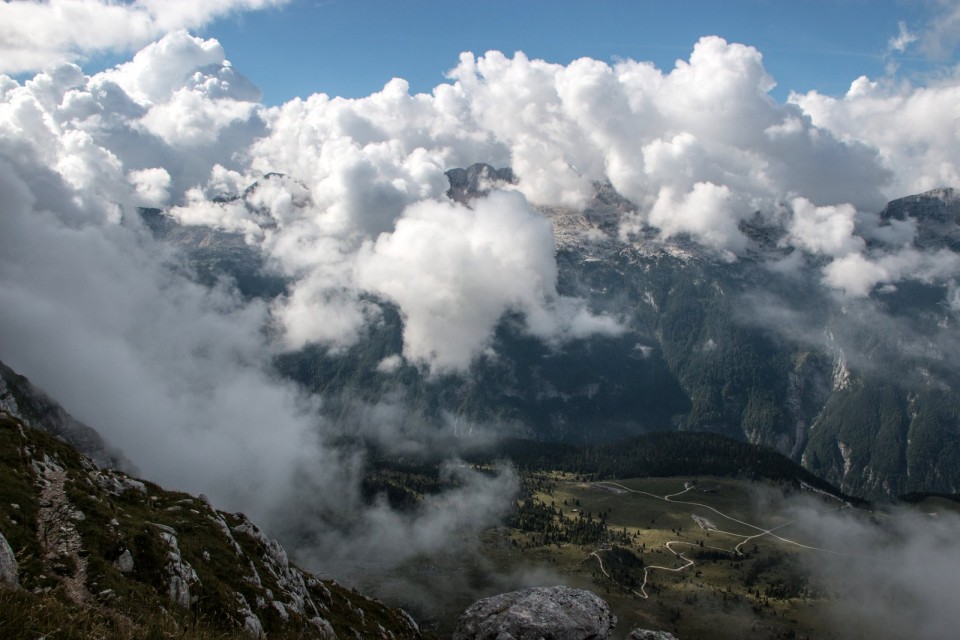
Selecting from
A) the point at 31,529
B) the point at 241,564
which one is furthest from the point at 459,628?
the point at 31,529

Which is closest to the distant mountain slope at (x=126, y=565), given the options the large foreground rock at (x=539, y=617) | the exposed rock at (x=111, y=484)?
the exposed rock at (x=111, y=484)

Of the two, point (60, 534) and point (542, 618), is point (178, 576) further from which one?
point (542, 618)

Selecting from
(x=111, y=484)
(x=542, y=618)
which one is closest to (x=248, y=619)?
(x=111, y=484)

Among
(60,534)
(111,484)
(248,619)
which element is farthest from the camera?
(111,484)

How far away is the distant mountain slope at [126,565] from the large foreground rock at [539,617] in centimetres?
1914

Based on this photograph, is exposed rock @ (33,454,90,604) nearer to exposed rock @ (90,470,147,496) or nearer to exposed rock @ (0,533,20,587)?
exposed rock @ (0,533,20,587)

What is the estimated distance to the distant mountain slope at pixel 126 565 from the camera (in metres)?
22.2

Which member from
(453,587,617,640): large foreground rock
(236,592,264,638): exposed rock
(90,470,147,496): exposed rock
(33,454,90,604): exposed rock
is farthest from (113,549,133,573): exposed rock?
(453,587,617,640): large foreground rock

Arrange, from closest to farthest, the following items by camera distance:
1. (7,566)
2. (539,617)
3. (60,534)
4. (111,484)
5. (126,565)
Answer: (7,566) → (60,534) → (126,565) → (111,484) → (539,617)

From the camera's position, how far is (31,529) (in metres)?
42.6

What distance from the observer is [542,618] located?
7031 cm

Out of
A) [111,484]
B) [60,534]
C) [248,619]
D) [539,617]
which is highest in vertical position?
[60,534]

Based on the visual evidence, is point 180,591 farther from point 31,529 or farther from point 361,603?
point 361,603

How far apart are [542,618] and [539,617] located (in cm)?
40
